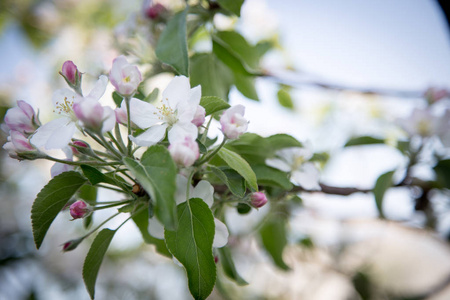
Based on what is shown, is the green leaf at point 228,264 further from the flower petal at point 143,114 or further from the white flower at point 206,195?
the flower petal at point 143,114

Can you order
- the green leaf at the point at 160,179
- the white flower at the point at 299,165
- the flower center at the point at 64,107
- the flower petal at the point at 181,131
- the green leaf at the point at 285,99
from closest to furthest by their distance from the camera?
1. the green leaf at the point at 160,179
2. the flower petal at the point at 181,131
3. the flower center at the point at 64,107
4. the white flower at the point at 299,165
5. the green leaf at the point at 285,99

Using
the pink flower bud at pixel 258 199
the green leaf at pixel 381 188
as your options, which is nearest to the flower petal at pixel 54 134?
the pink flower bud at pixel 258 199

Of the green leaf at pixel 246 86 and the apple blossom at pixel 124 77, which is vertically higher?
the apple blossom at pixel 124 77

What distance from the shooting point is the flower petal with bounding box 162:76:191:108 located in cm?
61

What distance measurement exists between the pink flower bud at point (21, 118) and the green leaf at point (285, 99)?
0.84 meters

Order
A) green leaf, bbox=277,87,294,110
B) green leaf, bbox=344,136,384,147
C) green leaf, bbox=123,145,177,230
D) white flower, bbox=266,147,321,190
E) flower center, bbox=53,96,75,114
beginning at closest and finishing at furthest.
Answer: green leaf, bbox=123,145,177,230 → flower center, bbox=53,96,75,114 → white flower, bbox=266,147,321,190 → green leaf, bbox=344,136,384,147 → green leaf, bbox=277,87,294,110

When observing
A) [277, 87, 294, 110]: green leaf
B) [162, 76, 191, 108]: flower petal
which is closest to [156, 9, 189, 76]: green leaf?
[162, 76, 191, 108]: flower petal

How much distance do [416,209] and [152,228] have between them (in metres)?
0.91

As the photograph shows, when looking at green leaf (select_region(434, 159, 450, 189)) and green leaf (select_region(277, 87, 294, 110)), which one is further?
green leaf (select_region(277, 87, 294, 110))

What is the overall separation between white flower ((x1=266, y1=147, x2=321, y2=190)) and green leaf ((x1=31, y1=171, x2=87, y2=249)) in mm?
394

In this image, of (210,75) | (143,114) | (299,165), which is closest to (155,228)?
(143,114)

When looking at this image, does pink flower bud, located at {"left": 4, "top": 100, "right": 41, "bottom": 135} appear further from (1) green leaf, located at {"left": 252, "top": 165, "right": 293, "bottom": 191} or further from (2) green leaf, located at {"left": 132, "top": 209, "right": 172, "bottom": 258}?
(1) green leaf, located at {"left": 252, "top": 165, "right": 293, "bottom": 191}

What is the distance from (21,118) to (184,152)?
324 mm

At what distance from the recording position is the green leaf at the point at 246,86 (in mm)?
994
